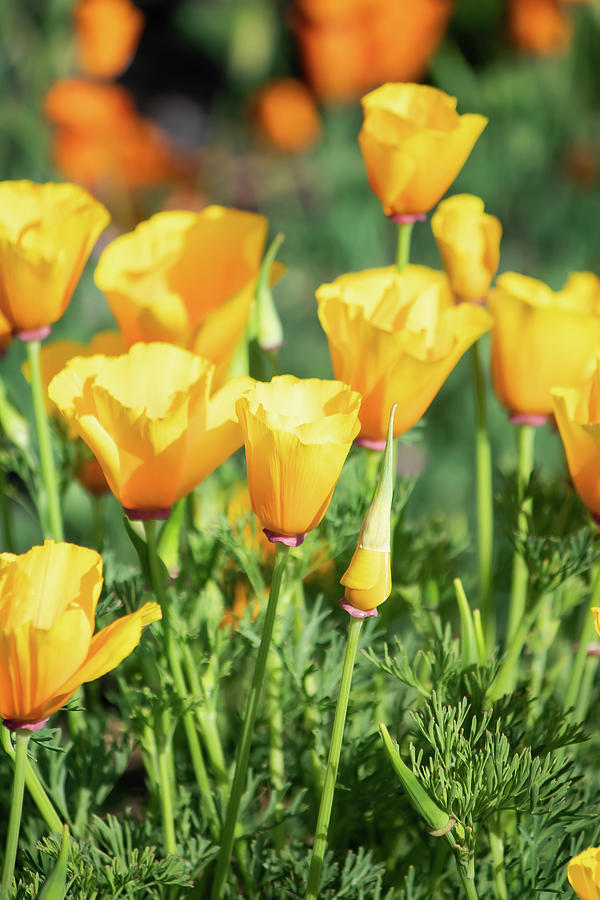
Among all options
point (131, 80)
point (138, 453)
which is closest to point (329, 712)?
point (138, 453)

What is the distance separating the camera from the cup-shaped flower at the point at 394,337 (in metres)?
0.49

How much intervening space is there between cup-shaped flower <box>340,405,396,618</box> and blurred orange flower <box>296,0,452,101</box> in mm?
1877

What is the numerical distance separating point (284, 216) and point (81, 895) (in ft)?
6.40

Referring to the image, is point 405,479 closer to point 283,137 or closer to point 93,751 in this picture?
point 93,751

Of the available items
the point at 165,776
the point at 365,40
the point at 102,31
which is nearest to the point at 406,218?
the point at 165,776

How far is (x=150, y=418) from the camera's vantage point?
1.46 feet

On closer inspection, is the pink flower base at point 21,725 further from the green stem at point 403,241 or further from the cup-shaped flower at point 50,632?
the green stem at point 403,241

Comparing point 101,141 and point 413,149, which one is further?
point 101,141

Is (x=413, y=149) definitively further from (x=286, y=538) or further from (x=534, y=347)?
(x=286, y=538)

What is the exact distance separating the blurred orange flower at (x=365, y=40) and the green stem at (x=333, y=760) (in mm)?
1901

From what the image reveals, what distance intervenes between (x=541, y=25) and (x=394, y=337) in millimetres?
1986

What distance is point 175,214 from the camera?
24.9 inches

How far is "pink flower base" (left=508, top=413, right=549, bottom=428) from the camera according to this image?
0.58 m

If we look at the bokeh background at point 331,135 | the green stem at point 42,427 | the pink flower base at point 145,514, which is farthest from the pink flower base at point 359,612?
the bokeh background at point 331,135
